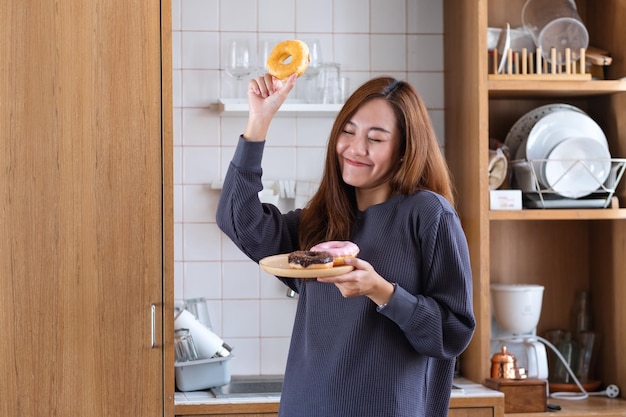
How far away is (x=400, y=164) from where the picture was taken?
1.87m

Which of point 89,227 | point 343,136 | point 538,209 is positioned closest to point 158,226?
point 89,227

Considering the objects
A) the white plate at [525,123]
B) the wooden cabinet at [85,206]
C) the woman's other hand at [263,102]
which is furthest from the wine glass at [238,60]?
the woman's other hand at [263,102]

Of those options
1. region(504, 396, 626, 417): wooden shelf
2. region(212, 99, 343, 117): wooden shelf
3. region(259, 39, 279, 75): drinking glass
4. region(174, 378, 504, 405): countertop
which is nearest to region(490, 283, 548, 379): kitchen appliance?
region(504, 396, 626, 417): wooden shelf

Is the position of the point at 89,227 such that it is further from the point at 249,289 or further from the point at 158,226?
the point at 249,289

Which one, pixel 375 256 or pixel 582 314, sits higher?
pixel 375 256

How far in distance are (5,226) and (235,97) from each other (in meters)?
0.91

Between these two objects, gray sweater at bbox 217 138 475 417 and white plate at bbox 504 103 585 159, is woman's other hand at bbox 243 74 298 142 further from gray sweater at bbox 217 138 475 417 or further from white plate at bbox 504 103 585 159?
white plate at bbox 504 103 585 159

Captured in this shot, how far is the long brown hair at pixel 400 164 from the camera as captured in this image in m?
1.83

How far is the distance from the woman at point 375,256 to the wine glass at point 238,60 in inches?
37.0

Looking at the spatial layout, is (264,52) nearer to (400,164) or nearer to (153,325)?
(153,325)

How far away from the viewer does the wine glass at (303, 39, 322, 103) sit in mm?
2842

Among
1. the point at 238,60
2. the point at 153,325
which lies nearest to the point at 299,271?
the point at 153,325

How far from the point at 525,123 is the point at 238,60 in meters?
0.90

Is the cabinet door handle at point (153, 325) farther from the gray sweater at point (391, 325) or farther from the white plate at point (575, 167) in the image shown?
the white plate at point (575, 167)
